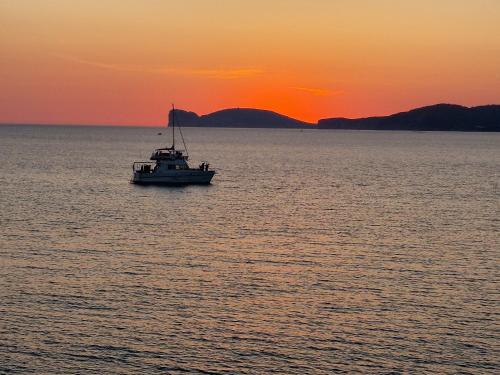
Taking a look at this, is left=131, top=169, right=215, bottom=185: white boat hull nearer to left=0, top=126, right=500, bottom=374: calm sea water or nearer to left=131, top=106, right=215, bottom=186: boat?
left=131, top=106, right=215, bottom=186: boat

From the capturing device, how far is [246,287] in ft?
158

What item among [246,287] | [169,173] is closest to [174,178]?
[169,173]

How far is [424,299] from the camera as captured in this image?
4581 centimetres

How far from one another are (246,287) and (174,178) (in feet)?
221

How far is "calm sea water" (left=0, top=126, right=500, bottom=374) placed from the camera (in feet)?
118

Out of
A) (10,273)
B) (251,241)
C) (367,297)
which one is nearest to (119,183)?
(251,241)

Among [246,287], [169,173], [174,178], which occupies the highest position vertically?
[169,173]

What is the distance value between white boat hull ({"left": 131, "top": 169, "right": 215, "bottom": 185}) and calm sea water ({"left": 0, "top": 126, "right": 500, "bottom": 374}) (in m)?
19.0

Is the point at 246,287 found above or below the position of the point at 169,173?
below

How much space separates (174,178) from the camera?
4493 inches

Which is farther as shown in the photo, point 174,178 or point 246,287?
point 174,178

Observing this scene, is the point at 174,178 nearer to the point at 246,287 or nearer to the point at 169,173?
the point at 169,173

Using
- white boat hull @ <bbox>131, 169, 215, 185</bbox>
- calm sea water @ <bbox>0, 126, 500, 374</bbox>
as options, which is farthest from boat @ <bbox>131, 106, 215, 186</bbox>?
calm sea water @ <bbox>0, 126, 500, 374</bbox>

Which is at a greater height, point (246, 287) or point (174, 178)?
point (174, 178)
